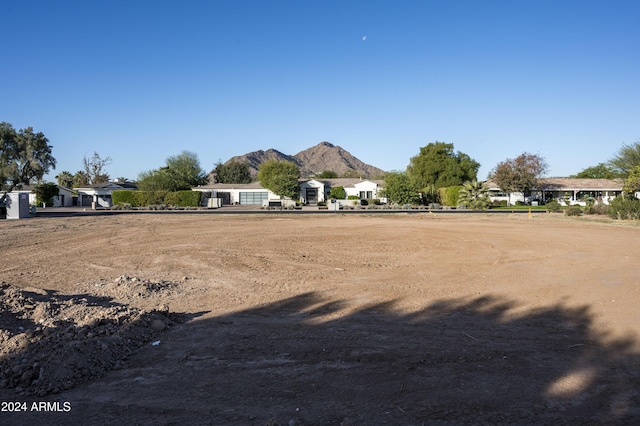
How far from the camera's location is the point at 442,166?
84688 millimetres

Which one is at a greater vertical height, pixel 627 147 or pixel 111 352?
pixel 627 147

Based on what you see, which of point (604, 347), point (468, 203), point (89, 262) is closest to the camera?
Answer: point (604, 347)

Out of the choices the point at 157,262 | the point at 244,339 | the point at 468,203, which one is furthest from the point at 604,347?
the point at 468,203

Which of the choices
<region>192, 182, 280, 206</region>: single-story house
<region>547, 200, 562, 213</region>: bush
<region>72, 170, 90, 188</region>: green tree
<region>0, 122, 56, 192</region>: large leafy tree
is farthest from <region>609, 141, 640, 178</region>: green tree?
<region>72, 170, 90, 188</region>: green tree

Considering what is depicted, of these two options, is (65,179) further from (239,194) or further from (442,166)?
(442,166)

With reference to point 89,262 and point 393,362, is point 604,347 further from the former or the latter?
point 89,262

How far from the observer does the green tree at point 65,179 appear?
11212 cm

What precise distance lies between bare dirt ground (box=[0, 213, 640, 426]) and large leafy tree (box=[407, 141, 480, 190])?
69.5m

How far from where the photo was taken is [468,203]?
2357 inches

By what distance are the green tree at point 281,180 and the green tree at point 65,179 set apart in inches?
2149

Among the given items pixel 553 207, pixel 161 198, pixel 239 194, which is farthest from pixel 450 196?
pixel 161 198

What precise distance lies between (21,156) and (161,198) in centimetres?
1944

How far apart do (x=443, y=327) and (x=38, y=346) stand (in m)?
6.36

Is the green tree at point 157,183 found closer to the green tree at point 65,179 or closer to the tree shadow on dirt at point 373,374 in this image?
the green tree at point 65,179
